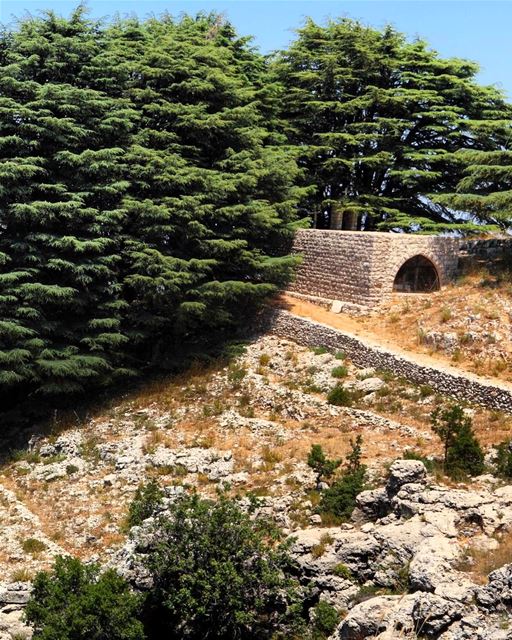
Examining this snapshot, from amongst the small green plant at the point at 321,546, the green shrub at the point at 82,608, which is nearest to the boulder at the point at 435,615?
the small green plant at the point at 321,546

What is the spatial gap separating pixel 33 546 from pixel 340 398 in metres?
9.99

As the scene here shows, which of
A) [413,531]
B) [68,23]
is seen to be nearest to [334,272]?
[68,23]

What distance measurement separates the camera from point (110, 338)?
26.6 metres

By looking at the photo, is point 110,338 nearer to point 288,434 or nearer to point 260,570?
point 288,434

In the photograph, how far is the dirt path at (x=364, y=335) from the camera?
80.2 ft

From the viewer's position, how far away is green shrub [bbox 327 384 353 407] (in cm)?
2505

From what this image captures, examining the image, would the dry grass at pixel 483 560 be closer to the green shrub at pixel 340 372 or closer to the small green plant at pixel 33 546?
the small green plant at pixel 33 546

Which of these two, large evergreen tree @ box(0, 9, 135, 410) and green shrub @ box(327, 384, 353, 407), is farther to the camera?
large evergreen tree @ box(0, 9, 135, 410)

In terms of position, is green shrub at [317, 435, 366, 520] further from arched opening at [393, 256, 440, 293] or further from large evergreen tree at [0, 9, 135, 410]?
arched opening at [393, 256, 440, 293]

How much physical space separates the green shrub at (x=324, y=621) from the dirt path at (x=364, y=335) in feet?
32.5

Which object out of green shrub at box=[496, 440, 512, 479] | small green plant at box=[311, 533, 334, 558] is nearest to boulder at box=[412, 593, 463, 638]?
small green plant at box=[311, 533, 334, 558]

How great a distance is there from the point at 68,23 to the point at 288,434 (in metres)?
16.1

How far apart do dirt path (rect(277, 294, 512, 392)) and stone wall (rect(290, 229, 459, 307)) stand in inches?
39.2

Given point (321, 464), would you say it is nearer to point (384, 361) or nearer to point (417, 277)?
point (384, 361)
